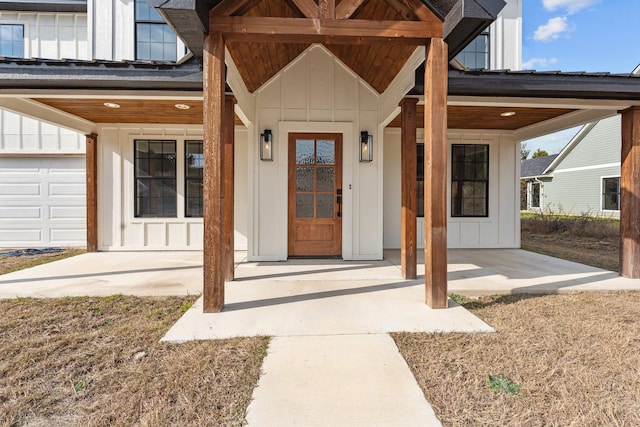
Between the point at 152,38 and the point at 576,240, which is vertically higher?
the point at 152,38

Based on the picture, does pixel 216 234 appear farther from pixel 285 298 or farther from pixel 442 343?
pixel 442 343

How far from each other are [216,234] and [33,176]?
7610 millimetres

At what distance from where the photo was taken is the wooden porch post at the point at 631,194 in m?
4.72

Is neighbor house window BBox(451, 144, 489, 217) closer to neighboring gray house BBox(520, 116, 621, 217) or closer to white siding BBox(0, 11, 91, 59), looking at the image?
neighboring gray house BBox(520, 116, 621, 217)

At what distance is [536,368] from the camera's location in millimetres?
2354

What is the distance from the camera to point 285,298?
3811 millimetres

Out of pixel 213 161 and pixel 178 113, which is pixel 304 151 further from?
pixel 213 161

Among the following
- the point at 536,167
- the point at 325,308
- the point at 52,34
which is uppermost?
the point at 52,34

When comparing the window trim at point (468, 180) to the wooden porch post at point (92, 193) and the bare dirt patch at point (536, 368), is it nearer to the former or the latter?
the bare dirt patch at point (536, 368)

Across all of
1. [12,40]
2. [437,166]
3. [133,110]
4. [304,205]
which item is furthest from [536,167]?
[12,40]

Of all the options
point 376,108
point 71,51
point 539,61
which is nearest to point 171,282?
point 376,108

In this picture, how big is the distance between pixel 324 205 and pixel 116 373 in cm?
433

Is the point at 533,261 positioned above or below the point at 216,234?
below

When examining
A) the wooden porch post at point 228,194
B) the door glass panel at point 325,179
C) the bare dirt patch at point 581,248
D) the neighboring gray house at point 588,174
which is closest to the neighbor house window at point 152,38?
the wooden porch post at point 228,194
